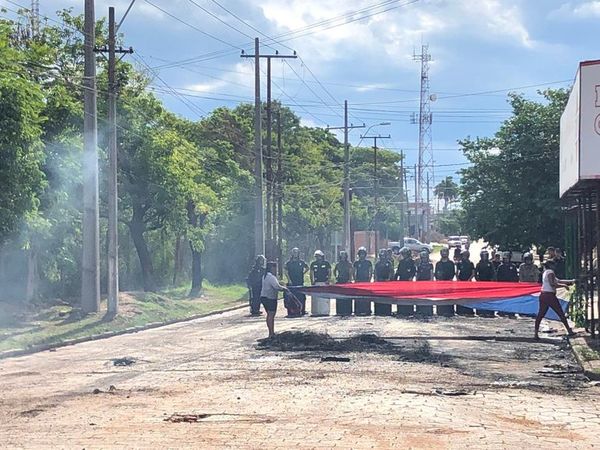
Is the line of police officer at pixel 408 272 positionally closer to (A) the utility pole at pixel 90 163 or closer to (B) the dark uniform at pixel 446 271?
(B) the dark uniform at pixel 446 271

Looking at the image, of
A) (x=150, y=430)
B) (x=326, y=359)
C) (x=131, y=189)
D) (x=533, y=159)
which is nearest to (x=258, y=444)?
(x=150, y=430)

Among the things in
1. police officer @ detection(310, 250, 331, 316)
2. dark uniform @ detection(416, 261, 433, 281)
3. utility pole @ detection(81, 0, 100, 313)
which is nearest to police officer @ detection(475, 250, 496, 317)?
dark uniform @ detection(416, 261, 433, 281)

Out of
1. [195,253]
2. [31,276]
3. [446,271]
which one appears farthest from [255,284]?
[195,253]

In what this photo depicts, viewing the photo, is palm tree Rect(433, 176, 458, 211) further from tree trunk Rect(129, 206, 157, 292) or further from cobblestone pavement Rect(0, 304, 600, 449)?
cobblestone pavement Rect(0, 304, 600, 449)

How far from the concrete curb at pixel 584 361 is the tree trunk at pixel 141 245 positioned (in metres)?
20.2

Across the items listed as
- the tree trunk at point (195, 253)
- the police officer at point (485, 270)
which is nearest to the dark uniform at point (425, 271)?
the police officer at point (485, 270)

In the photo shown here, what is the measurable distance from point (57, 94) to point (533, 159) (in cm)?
2104

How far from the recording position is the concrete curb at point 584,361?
12.9 meters

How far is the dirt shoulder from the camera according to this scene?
21.0 meters

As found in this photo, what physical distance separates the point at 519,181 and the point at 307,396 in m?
29.2

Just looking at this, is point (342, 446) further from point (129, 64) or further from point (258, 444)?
point (129, 64)

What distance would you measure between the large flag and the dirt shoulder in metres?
6.38

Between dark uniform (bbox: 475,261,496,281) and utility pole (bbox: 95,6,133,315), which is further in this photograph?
utility pole (bbox: 95,6,133,315)

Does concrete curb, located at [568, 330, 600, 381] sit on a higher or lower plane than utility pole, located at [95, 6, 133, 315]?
lower
